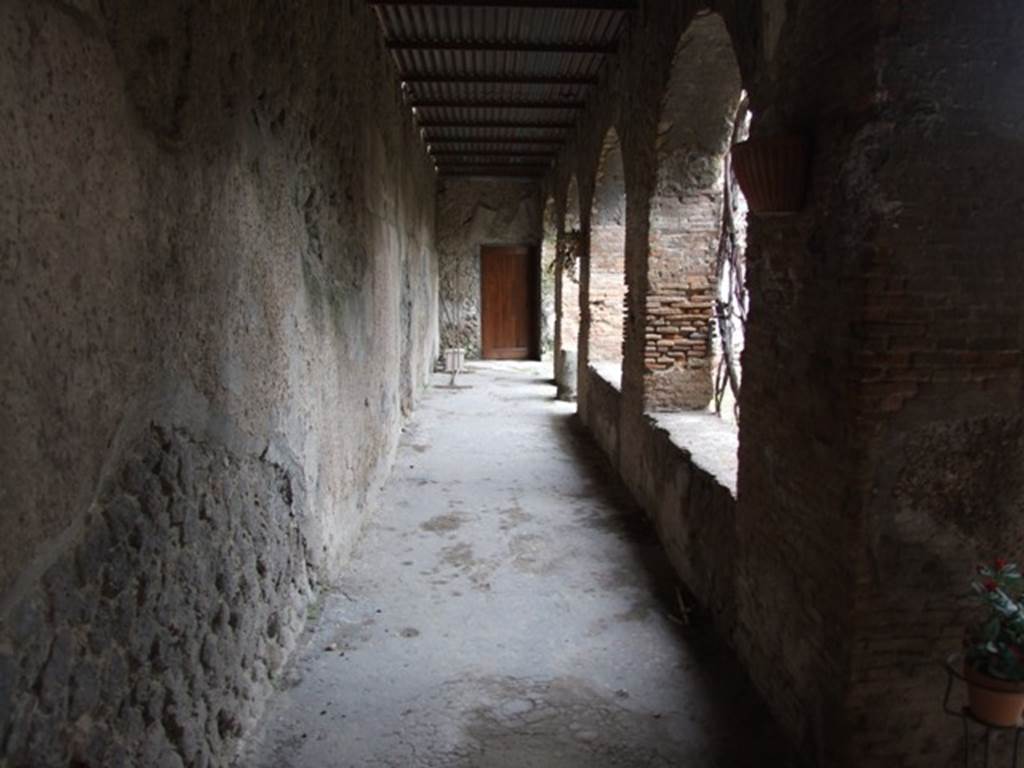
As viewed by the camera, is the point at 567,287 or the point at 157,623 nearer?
the point at 157,623

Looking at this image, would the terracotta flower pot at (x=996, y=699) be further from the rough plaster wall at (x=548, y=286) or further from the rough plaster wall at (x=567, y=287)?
the rough plaster wall at (x=548, y=286)

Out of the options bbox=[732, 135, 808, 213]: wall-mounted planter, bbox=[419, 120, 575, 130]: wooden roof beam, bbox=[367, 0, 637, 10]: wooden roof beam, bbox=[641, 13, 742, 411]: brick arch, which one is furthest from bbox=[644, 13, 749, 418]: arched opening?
bbox=[419, 120, 575, 130]: wooden roof beam

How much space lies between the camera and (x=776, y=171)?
2615 millimetres

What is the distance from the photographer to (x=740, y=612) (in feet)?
11.1

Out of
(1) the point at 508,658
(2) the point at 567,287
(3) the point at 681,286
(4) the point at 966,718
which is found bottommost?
(1) the point at 508,658

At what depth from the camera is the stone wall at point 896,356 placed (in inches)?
90.1

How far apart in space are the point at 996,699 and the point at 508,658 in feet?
6.45

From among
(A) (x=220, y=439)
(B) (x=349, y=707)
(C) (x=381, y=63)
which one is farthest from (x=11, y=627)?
(C) (x=381, y=63)

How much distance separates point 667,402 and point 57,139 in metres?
4.59

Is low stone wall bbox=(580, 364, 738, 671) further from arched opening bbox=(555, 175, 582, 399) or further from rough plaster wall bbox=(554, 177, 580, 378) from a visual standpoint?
rough plaster wall bbox=(554, 177, 580, 378)

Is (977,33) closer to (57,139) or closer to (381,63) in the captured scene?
(57,139)

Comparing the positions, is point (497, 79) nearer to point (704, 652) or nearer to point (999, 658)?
point (704, 652)

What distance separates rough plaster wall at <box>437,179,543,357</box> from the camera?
14.9 metres

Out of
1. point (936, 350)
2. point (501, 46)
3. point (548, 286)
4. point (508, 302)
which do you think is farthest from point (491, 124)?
point (936, 350)
